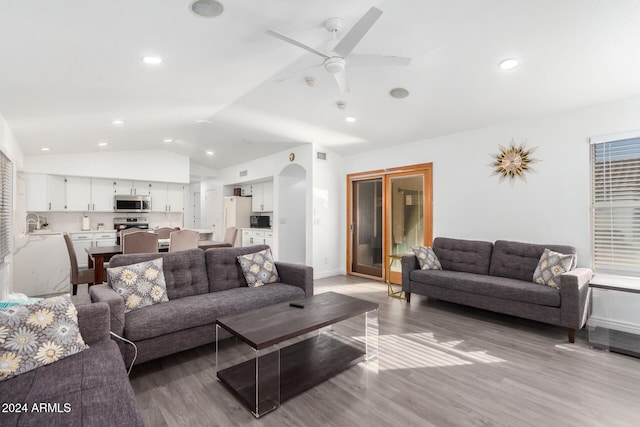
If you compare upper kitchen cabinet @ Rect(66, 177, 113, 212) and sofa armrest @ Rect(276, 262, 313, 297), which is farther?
upper kitchen cabinet @ Rect(66, 177, 113, 212)

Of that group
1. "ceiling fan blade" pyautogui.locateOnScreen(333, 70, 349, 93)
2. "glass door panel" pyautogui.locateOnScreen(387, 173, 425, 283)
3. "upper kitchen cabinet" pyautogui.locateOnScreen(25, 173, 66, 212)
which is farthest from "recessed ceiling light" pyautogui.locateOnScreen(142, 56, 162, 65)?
"upper kitchen cabinet" pyautogui.locateOnScreen(25, 173, 66, 212)

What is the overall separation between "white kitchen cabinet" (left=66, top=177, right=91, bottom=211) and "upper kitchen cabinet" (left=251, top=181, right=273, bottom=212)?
3636 mm

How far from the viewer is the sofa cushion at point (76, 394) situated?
122cm

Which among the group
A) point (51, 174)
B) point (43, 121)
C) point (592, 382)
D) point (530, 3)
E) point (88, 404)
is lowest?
point (592, 382)

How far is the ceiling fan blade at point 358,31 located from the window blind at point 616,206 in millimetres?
3272

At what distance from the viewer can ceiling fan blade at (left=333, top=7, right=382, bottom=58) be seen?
1.97m

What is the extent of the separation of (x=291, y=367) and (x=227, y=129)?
14.4 ft

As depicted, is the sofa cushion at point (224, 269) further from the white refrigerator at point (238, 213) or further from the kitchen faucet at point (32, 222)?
the kitchen faucet at point (32, 222)

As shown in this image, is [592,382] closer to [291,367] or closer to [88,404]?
[291,367]

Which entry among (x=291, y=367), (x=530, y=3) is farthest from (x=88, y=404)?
(x=530, y=3)

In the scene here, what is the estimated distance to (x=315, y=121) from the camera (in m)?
4.91

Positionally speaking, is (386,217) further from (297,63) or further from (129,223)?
(129,223)

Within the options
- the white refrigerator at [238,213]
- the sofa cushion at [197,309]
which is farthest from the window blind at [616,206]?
the white refrigerator at [238,213]

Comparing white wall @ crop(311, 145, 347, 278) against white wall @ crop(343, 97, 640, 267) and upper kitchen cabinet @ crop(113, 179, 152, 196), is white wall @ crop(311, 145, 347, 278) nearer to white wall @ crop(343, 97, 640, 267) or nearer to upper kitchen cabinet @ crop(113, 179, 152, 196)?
white wall @ crop(343, 97, 640, 267)
